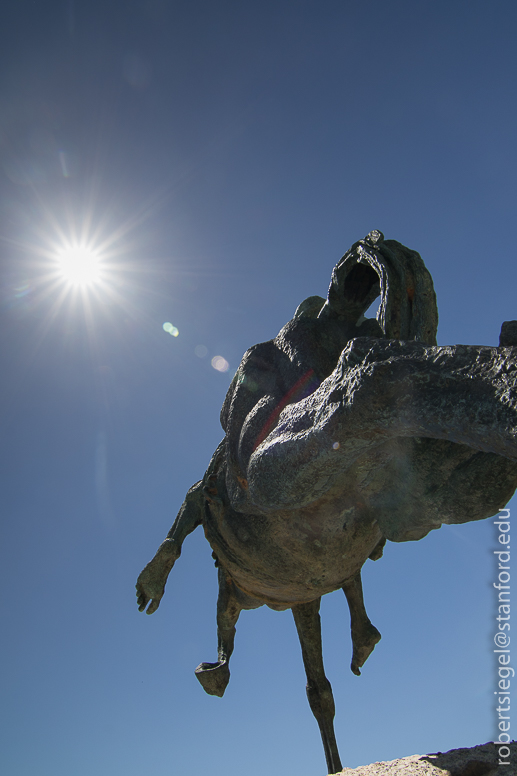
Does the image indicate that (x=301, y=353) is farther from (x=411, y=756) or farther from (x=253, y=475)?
(x=411, y=756)

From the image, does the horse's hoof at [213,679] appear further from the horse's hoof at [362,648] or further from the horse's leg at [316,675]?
the horse's hoof at [362,648]

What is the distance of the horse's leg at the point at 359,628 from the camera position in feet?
15.6

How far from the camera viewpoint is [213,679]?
4.81 m

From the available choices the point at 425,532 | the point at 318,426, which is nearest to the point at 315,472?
the point at 318,426

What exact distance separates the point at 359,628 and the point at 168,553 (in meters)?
1.75

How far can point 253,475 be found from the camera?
3031mm

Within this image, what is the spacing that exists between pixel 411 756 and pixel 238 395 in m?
2.61

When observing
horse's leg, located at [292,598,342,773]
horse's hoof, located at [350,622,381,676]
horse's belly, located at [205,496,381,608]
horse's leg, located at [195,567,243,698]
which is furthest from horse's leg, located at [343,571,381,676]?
horse's leg, located at [195,567,243,698]

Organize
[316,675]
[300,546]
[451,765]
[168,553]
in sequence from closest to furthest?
[451,765] < [300,546] < [168,553] < [316,675]

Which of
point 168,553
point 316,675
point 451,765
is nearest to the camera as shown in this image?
point 451,765

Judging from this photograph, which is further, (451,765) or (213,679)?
(213,679)

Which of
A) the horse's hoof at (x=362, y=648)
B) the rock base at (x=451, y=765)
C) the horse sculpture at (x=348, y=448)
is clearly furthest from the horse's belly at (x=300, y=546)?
the rock base at (x=451, y=765)

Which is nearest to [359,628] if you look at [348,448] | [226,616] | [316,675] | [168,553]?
[316,675]

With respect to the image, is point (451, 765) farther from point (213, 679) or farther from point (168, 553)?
point (168, 553)
